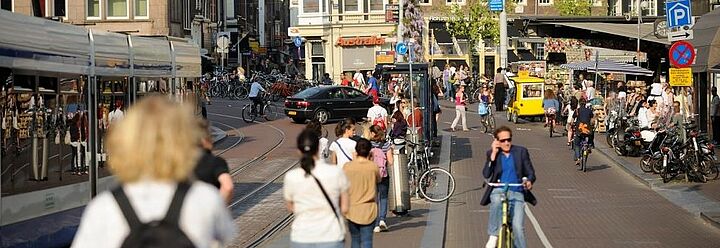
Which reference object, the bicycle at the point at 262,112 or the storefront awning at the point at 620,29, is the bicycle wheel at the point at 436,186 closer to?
the storefront awning at the point at 620,29

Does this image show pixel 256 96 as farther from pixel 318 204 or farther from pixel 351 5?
pixel 351 5

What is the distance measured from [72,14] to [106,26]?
140 cm

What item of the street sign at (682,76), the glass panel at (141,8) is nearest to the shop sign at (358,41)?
the glass panel at (141,8)

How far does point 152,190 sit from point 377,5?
70.6 metres

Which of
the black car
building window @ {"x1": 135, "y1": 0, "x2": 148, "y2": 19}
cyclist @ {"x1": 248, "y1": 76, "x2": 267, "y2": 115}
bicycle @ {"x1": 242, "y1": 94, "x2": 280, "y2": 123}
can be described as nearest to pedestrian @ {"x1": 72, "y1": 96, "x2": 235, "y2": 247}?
the black car

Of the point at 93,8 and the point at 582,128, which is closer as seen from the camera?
the point at 582,128

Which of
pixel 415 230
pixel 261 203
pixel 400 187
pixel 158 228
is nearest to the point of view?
pixel 158 228

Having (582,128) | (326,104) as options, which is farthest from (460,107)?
(582,128)

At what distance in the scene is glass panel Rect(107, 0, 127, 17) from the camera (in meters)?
49.6

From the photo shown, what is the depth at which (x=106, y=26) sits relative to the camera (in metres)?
49.0

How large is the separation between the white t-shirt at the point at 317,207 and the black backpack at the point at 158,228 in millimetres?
3859

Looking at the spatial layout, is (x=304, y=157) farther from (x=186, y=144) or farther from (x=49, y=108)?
(x=49, y=108)

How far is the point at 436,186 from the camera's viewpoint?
21.0 metres

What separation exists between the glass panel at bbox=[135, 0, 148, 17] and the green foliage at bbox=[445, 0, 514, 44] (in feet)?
76.5
